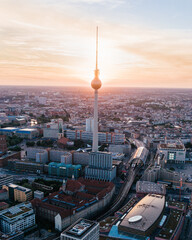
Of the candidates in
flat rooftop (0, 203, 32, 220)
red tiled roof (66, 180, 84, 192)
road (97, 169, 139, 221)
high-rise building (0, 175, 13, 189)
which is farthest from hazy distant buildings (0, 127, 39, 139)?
flat rooftop (0, 203, 32, 220)

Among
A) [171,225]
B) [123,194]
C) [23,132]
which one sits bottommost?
[123,194]

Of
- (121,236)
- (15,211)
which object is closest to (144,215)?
(121,236)

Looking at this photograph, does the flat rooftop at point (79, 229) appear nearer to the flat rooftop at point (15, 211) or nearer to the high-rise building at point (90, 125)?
the flat rooftop at point (15, 211)

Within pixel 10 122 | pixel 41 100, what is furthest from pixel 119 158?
pixel 41 100

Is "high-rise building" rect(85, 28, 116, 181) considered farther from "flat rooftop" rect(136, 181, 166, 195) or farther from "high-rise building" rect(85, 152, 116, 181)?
Answer: "flat rooftop" rect(136, 181, 166, 195)

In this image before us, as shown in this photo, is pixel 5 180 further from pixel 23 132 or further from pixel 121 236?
pixel 23 132

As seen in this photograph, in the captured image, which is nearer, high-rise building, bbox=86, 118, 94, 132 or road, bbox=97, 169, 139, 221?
road, bbox=97, 169, 139, 221

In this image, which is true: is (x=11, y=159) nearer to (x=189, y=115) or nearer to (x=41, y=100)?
(x=189, y=115)
